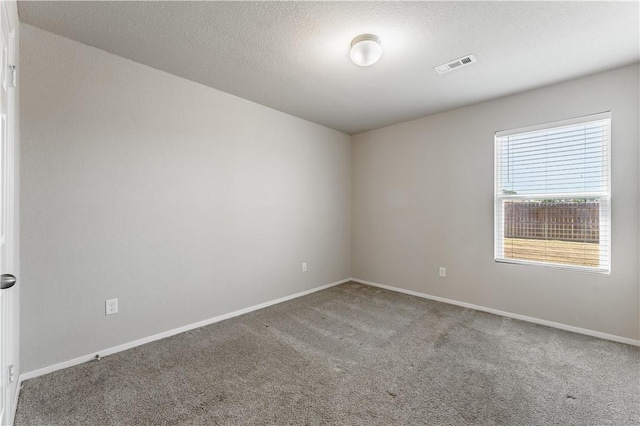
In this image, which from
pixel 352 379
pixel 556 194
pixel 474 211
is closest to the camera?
pixel 352 379

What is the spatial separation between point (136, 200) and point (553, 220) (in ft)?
13.3

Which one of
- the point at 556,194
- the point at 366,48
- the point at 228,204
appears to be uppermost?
the point at 366,48

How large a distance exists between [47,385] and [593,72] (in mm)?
5057

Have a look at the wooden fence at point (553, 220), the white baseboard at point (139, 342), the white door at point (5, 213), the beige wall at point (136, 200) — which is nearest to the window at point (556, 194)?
the wooden fence at point (553, 220)

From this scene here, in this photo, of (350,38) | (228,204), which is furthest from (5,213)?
(350,38)

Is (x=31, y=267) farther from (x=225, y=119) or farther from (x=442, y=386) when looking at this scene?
(x=442, y=386)

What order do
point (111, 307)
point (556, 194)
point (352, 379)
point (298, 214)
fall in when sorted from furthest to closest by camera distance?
point (298, 214), point (556, 194), point (111, 307), point (352, 379)

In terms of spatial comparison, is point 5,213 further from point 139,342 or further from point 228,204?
point 228,204

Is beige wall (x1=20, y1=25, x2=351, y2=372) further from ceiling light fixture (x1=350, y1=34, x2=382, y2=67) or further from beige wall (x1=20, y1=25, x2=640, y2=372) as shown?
ceiling light fixture (x1=350, y1=34, x2=382, y2=67)

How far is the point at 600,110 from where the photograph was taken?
264 cm

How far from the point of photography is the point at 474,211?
3432 millimetres

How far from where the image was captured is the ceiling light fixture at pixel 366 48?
205cm

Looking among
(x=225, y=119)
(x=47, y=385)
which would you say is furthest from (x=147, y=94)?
(x=47, y=385)

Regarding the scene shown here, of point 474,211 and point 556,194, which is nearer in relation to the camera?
point 556,194
